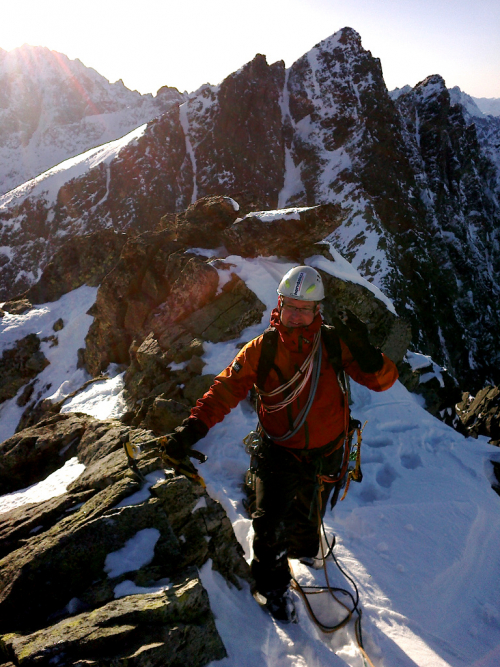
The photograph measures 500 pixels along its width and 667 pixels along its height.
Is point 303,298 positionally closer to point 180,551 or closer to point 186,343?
point 180,551

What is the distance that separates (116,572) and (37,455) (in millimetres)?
5634

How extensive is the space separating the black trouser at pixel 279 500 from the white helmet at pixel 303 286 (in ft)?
5.70

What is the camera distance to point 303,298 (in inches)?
157

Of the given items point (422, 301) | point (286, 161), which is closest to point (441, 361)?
point (422, 301)

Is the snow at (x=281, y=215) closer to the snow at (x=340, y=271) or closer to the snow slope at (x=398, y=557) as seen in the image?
the snow at (x=340, y=271)

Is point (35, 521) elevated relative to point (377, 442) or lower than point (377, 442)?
elevated

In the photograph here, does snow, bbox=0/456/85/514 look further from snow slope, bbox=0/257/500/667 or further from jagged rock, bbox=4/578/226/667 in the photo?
jagged rock, bbox=4/578/226/667

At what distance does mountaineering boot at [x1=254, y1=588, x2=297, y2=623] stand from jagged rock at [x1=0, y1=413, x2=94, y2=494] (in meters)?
5.18

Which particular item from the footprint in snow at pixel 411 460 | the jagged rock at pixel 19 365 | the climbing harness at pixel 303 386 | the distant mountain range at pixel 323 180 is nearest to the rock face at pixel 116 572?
the climbing harness at pixel 303 386

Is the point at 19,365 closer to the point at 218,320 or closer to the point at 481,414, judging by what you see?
the point at 218,320

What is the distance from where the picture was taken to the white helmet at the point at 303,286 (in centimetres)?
401

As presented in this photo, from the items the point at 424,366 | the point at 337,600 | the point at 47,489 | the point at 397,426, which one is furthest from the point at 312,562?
the point at 424,366

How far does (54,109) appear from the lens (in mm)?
158375

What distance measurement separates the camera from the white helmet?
4.01 metres
